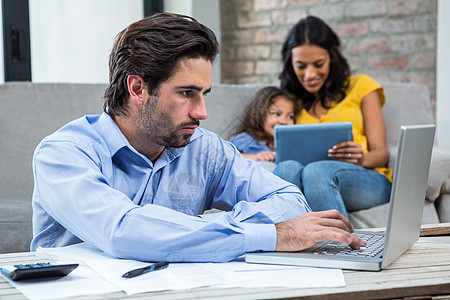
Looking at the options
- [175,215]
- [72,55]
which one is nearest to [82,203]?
[175,215]

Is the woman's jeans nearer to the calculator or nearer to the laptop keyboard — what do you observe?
the laptop keyboard

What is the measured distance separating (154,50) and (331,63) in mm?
1546

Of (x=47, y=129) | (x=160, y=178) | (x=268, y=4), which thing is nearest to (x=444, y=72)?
(x=268, y=4)

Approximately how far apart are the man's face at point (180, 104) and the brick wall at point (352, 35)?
114 inches

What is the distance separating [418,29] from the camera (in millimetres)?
3887

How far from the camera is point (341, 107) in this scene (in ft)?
8.59

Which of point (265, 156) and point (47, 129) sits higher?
point (47, 129)

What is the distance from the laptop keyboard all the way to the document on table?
92mm

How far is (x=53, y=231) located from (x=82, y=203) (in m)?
0.25

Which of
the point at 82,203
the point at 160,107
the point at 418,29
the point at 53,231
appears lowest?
the point at 53,231

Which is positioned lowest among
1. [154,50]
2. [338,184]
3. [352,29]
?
[338,184]

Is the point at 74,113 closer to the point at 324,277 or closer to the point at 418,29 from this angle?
the point at 324,277

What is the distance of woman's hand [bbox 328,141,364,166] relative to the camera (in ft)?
7.57

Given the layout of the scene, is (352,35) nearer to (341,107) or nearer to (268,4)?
(268,4)
